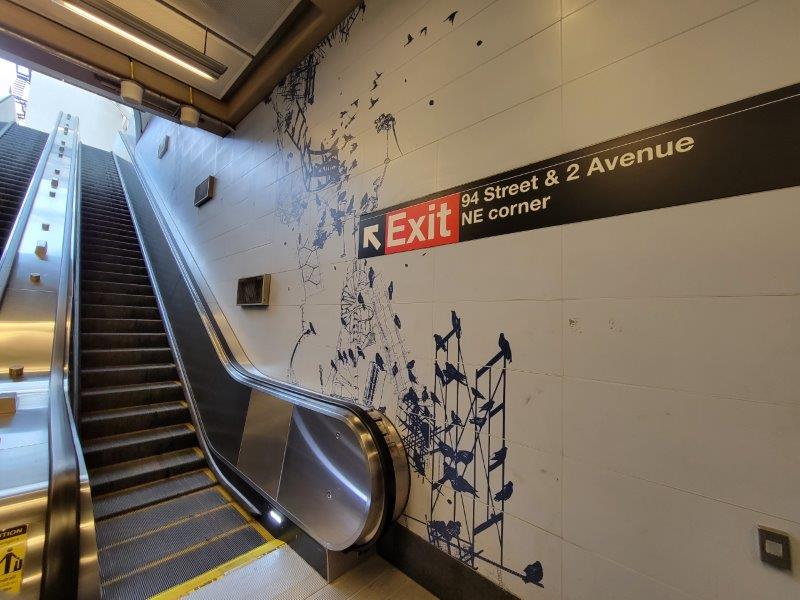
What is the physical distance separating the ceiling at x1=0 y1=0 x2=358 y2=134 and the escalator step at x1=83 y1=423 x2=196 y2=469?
2823 millimetres

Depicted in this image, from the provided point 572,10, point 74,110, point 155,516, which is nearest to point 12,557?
point 155,516

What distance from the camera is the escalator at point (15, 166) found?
3967 mm

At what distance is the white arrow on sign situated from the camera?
195cm

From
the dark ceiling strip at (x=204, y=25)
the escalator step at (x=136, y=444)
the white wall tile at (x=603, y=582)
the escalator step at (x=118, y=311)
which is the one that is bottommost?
the escalator step at (x=136, y=444)

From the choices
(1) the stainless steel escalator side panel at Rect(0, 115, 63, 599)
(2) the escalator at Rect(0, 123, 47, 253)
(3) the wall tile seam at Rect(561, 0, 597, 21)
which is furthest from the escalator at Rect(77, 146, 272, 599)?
(3) the wall tile seam at Rect(561, 0, 597, 21)

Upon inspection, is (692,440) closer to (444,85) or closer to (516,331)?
(516,331)

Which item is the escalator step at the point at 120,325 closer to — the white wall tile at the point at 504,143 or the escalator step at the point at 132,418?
the escalator step at the point at 132,418

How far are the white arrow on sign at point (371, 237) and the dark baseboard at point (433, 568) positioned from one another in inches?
57.4

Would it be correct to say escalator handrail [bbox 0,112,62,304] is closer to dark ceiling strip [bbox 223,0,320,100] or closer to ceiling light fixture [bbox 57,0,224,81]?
ceiling light fixture [bbox 57,0,224,81]

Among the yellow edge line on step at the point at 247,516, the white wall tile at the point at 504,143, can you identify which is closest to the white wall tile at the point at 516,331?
the white wall tile at the point at 504,143

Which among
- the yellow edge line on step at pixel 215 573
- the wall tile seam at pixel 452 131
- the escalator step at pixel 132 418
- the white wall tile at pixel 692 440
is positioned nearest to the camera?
the white wall tile at pixel 692 440

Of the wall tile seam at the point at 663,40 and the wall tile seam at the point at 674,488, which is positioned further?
the wall tile seam at the point at 663,40

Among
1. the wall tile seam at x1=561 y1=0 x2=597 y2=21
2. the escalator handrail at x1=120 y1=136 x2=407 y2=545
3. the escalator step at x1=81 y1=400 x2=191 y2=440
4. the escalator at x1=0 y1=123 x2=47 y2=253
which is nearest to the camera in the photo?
the wall tile seam at x1=561 y1=0 x2=597 y2=21

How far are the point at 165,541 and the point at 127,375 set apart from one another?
1.71 meters
